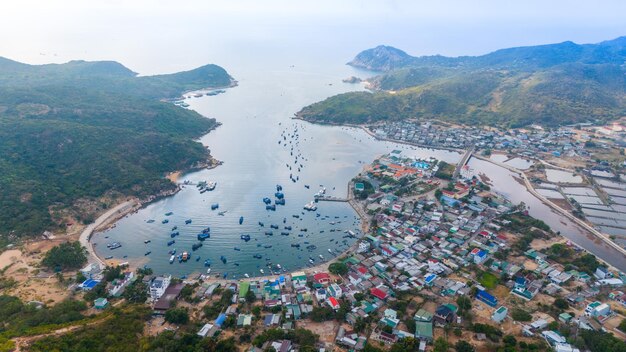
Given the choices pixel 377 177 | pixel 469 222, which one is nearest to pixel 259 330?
pixel 469 222

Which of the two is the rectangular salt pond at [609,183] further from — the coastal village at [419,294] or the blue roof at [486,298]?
the blue roof at [486,298]

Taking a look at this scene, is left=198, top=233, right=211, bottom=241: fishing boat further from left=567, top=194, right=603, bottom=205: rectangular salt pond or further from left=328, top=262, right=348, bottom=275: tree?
left=567, top=194, right=603, bottom=205: rectangular salt pond

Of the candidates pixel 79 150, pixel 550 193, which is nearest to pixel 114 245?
pixel 79 150

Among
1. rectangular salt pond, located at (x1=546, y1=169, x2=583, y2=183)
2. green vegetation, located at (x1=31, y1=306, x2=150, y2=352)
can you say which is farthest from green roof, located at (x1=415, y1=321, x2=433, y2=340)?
rectangular salt pond, located at (x1=546, y1=169, x2=583, y2=183)

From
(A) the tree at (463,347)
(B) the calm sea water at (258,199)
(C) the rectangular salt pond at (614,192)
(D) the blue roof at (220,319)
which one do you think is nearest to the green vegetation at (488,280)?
(A) the tree at (463,347)

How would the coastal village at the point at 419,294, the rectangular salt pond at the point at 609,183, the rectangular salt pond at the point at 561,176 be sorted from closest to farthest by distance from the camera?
the coastal village at the point at 419,294, the rectangular salt pond at the point at 609,183, the rectangular salt pond at the point at 561,176

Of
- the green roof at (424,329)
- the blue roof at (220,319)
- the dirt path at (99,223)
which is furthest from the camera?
the dirt path at (99,223)

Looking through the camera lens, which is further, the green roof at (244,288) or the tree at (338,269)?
the tree at (338,269)
